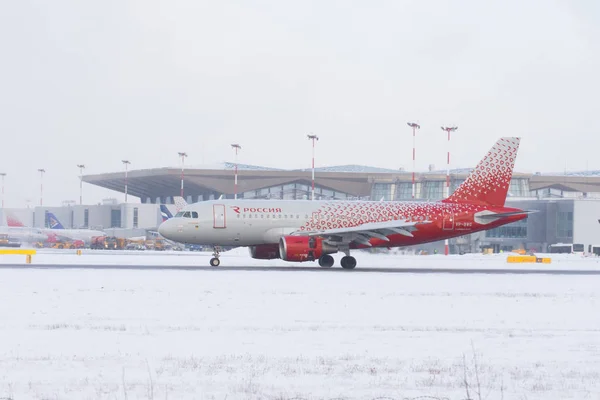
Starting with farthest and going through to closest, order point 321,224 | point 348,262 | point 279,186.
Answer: point 279,186 < point 321,224 < point 348,262

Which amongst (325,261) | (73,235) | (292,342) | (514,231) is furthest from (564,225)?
(292,342)

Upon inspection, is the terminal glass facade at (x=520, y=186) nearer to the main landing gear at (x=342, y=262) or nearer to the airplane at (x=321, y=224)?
the airplane at (x=321, y=224)

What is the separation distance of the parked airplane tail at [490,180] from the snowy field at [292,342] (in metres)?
21.3

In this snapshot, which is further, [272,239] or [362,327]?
[272,239]

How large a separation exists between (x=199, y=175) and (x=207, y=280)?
4618 inches

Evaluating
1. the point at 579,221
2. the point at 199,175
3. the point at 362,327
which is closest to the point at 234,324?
the point at 362,327

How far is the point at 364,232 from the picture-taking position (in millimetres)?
49625

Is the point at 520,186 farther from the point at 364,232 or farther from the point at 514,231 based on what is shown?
the point at 364,232

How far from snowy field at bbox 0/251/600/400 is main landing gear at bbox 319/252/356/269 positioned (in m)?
15.7

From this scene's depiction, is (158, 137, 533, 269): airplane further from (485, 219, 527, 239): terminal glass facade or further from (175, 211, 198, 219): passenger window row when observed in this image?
(485, 219, 527, 239): terminal glass facade

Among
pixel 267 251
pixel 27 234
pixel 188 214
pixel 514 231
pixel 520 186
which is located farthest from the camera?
pixel 520 186

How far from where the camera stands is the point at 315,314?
79.9 feet

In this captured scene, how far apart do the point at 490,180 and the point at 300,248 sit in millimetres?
14552

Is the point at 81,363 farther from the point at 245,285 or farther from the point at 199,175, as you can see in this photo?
the point at 199,175
